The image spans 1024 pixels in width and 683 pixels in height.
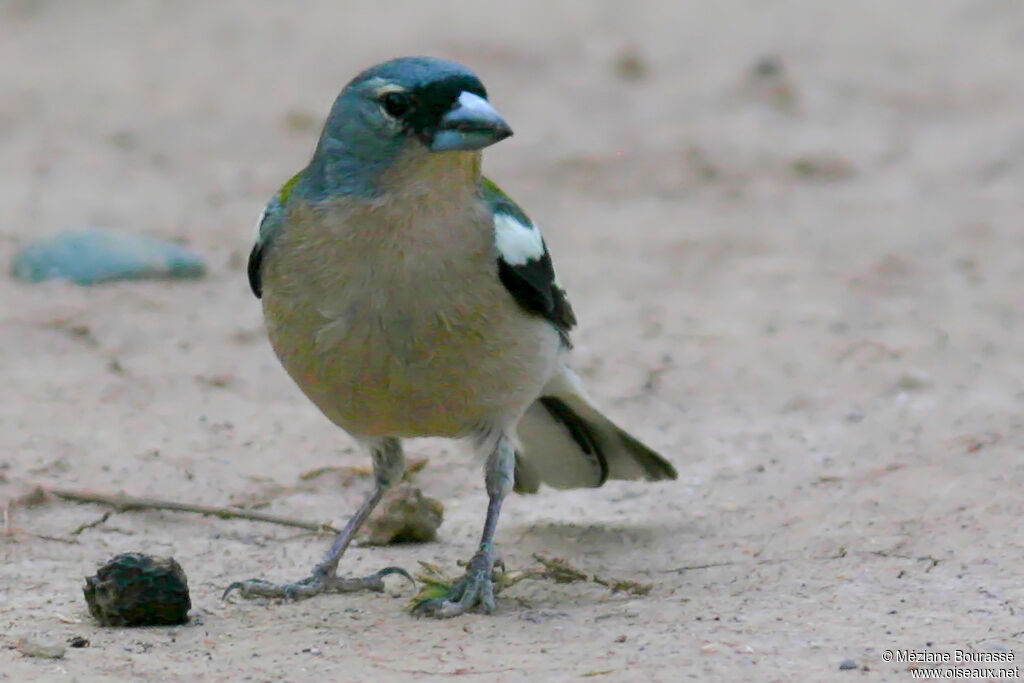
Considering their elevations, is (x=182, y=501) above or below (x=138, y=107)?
below

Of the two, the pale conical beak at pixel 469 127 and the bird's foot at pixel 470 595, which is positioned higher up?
the pale conical beak at pixel 469 127

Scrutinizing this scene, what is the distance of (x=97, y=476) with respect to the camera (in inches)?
241

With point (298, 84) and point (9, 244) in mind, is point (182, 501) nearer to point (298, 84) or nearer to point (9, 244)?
point (9, 244)

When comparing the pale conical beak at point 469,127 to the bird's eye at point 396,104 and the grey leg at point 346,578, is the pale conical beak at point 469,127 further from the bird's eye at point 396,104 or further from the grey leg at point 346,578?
the grey leg at point 346,578

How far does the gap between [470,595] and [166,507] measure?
1362mm

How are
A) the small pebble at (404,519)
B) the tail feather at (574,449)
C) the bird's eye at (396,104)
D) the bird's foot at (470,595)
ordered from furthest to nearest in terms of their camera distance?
the tail feather at (574,449)
the small pebble at (404,519)
the bird's foot at (470,595)
the bird's eye at (396,104)

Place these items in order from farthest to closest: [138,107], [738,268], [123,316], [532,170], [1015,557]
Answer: [138,107]
[532,170]
[738,268]
[123,316]
[1015,557]

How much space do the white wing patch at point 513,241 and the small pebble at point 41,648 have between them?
1.72 meters

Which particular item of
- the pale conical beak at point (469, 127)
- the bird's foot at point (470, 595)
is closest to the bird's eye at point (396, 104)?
the pale conical beak at point (469, 127)

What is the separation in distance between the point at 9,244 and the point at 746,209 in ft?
14.7

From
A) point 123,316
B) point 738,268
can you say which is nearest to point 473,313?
point 123,316

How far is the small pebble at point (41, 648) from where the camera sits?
4.32m

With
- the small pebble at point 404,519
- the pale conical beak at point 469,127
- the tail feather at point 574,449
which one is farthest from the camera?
the tail feather at point 574,449

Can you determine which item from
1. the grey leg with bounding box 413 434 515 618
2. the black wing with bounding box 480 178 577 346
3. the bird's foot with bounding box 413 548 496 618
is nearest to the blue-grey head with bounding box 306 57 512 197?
the black wing with bounding box 480 178 577 346
